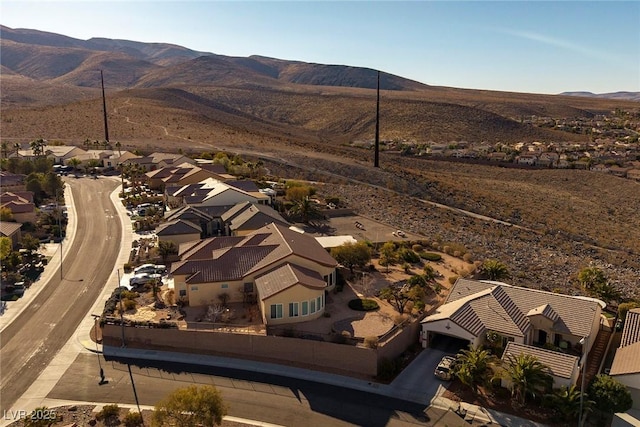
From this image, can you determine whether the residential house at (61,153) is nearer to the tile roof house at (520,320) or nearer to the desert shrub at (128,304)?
the desert shrub at (128,304)

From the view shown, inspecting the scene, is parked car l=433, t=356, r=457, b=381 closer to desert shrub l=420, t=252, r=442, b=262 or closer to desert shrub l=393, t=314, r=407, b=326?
desert shrub l=393, t=314, r=407, b=326

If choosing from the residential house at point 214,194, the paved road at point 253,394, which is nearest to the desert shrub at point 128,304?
the paved road at point 253,394

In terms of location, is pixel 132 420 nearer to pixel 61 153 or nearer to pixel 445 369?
pixel 445 369

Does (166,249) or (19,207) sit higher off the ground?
(19,207)

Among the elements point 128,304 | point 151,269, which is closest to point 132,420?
point 128,304

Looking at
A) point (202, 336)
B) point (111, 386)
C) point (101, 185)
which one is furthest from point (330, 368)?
point (101, 185)

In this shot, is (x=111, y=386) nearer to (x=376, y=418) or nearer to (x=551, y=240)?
(x=376, y=418)
